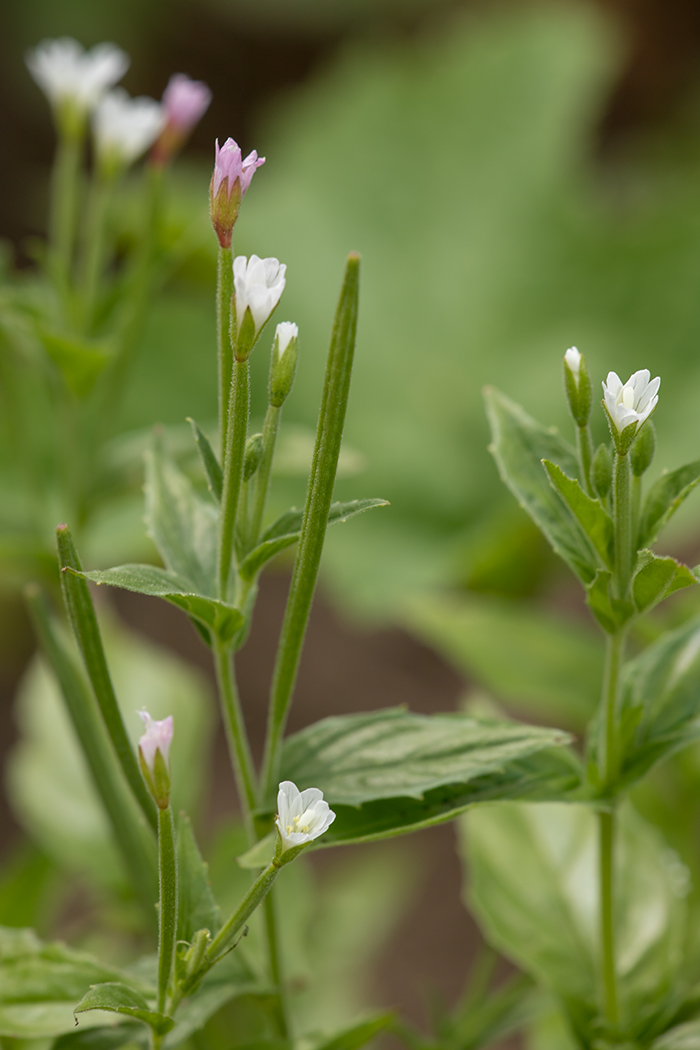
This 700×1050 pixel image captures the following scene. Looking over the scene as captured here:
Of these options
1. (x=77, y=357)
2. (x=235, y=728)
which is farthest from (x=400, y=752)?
(x=77, y=357)

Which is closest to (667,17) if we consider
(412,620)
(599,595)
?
(412,620)

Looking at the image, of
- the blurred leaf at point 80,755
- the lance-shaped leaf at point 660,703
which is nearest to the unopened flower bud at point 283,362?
the lance-shaped leaf at point 660,703

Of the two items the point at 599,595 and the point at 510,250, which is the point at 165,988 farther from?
the point at 510,250

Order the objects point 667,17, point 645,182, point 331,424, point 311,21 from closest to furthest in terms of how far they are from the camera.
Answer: point 331,424, point 645,182, point 667,17, point 311,21

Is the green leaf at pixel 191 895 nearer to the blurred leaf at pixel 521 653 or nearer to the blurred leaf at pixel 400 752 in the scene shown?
the blurred leaf at pixel 400 752

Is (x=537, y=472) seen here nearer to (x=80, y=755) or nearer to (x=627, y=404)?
(x=627, y=404)

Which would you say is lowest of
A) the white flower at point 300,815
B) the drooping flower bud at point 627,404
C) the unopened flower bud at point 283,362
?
the white flower at point 300,815
